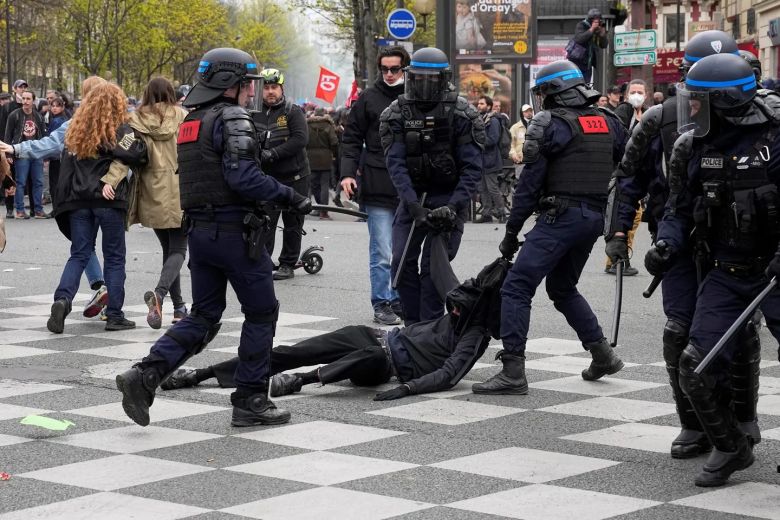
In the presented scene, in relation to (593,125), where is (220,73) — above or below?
above

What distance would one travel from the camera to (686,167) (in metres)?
5.96

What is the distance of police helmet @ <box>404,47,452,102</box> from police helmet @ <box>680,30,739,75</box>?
83.5 inches

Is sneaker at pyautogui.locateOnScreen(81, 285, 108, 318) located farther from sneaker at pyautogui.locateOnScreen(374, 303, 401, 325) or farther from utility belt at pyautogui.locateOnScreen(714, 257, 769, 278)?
utility belt at pyautogui.locateOnScreen(714, 257, 769, 278)

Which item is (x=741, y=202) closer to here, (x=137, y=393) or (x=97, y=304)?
(x=137, y=393)

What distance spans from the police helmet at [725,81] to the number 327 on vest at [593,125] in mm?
A: 2033

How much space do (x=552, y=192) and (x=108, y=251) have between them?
3.76 m

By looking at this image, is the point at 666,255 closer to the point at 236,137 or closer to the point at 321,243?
the point at 236,137

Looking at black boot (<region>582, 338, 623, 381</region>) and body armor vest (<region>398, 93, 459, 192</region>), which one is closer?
black boot (<region>582, 338, 623, 381</region>)

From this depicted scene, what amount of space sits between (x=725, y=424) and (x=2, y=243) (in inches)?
235

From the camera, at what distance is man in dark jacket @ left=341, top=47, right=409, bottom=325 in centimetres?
1062

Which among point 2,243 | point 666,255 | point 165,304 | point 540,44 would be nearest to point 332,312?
point 165,304

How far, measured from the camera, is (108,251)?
33.7 ft

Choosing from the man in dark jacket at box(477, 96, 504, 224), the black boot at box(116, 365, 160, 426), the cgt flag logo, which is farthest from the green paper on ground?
the cgt flag logo

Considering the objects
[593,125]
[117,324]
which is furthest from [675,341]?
[117,324]
